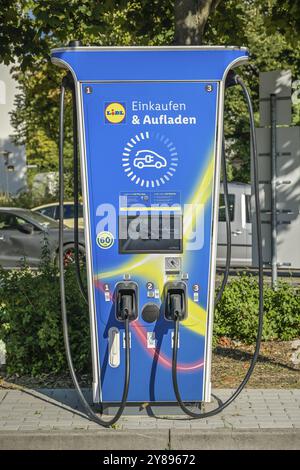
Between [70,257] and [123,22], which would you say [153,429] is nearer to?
[123,22]

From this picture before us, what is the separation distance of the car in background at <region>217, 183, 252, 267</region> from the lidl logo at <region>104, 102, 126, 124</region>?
13.6 meters

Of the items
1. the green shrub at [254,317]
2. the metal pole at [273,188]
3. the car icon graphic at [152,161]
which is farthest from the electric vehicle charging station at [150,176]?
the metal pole at [273,188]

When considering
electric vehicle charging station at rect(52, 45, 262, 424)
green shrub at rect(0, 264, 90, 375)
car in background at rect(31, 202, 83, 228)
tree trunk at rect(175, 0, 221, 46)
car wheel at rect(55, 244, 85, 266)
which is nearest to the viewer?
electric vehicle charging station at rect(52, 45, 262, 424)

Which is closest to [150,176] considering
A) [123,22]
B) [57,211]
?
[123,22]

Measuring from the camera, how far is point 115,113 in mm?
6488

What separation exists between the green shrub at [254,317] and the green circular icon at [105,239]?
3.08 meters

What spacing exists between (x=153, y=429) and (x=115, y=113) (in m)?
2.23

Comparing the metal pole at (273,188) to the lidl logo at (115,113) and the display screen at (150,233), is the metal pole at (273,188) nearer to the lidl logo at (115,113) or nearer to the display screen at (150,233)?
the display screen at (150,233)

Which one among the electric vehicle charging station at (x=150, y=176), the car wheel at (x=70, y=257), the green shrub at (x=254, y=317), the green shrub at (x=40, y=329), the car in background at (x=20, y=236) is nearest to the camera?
the electric vehicle charging station at (x=150, y=176)

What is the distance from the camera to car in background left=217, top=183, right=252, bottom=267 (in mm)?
20328

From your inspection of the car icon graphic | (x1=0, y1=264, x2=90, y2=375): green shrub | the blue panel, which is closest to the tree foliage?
(x1=0, y1=264, x2=90, y2=375): green shrub

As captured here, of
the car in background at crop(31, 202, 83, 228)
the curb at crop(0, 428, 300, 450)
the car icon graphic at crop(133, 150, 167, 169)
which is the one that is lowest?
the curb at crop(0, 428, 300, 450)

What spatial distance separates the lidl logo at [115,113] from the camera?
21.3 ft

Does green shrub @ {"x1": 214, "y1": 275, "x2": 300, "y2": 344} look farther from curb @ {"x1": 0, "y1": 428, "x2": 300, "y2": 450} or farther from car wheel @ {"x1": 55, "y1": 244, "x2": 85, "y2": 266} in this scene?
curb @ {"x1": 0, "y1": 428, "x2": 300, "y2": 450}
